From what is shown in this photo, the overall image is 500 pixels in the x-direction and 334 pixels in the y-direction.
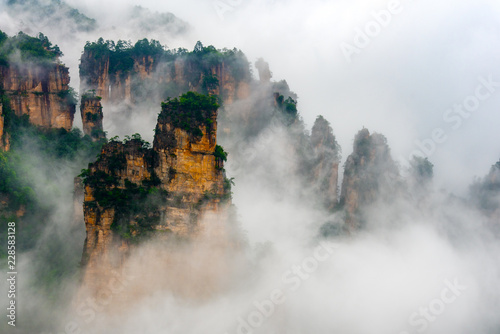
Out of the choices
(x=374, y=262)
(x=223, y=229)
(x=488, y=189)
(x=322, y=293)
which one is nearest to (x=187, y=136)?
(x=223, y=229)

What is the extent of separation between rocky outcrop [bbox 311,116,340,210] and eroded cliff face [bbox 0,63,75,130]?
27962 millimetres

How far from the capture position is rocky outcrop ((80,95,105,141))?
48.9m

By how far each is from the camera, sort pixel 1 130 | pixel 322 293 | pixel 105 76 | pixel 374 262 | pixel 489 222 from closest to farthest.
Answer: pixel 1 130 < pixel 322 293 < pixel 374 262 < pixel 105 76 < pixel 489 222

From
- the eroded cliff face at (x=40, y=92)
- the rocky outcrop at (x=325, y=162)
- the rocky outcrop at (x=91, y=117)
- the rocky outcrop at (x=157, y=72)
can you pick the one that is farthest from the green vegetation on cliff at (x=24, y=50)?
the rocky outcrop at (x=325, y=162)

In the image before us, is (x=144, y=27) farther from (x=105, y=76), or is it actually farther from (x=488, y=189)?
(x=488, y=189)

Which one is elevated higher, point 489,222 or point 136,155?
point 136,155

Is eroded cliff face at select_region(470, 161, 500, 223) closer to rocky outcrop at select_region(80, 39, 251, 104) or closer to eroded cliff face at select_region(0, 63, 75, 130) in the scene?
rocky outcrop at select_region(80, 39, 251, 104)

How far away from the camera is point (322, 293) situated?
147 feet

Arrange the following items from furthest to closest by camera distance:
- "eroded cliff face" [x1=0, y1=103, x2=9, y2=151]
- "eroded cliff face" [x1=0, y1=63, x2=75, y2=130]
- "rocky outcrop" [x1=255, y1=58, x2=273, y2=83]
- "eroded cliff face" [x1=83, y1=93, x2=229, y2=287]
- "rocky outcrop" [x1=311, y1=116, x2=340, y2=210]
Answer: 1. "rocky outcrop" [x1=255, y1=58, x2=273, y2=83]
2. "rocky outcrop" [x1=311, y1=116, x2=340, y2=210]
3. "eroded cliff face" [x1=0, y1=63, x2=75, y2=130]
4. "eroded cliff face" [x1=0, y1=103, x2=9, y2=151]
5. "eroded cliff face" [x1=83, y1=93, x2=229, y2=287]

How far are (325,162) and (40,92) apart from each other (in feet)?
106

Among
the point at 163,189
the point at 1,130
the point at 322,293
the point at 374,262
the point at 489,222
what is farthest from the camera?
the point at 489,222

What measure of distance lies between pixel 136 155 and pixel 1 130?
41.4 feet

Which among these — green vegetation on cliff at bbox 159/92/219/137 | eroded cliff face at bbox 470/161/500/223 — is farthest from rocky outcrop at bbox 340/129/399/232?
green vegetation on cliff at bbox 159/92/219/137

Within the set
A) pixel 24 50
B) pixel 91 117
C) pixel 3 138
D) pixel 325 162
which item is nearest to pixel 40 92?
pixel 24 50
